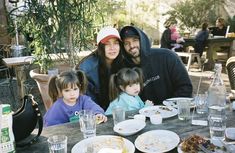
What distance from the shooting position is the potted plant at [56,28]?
3.30 m

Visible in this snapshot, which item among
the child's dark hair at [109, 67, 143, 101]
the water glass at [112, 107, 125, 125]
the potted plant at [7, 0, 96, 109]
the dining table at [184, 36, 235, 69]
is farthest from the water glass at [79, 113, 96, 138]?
the dining table at [184, 36, 235, 69]

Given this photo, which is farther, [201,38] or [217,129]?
[201,38]

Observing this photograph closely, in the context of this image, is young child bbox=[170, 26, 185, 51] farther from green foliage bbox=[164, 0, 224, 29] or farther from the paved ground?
green foliage bbox=[164, 0, 224, 29]

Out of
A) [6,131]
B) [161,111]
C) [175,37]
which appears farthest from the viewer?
[175,37]

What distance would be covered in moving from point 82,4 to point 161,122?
2156 millimetres

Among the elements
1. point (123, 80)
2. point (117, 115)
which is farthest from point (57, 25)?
point (117, 115)

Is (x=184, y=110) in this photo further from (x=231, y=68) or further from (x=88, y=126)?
(x=231, y=68)

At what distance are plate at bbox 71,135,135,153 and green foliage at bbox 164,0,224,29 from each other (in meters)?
11.2

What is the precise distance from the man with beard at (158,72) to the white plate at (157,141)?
3.72ft

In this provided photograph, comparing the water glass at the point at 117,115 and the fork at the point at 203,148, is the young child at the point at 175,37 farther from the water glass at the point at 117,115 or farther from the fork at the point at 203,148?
the fork at the point at 203,148

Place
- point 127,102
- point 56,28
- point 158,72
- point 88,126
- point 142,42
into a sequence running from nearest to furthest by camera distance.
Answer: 1. point 88,126
2. point 127,102
3. point 142,42
4. point 158,72
5. point 56,28

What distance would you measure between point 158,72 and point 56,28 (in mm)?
1498

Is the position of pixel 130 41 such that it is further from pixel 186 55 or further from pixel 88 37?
pixel 186 55

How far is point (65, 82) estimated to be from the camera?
2.04 metres
